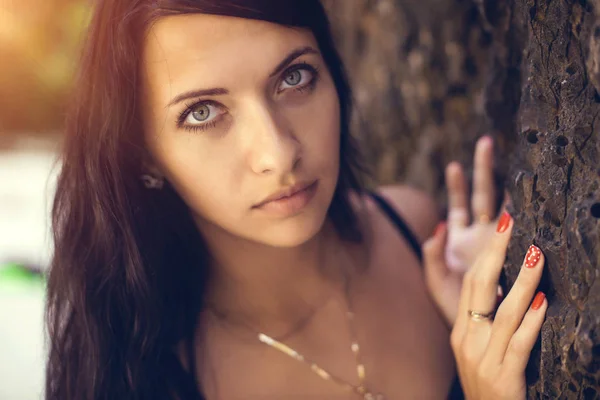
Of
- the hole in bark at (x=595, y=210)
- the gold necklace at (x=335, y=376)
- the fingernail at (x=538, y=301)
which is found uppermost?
the hole in bark at (x=595, y=210)

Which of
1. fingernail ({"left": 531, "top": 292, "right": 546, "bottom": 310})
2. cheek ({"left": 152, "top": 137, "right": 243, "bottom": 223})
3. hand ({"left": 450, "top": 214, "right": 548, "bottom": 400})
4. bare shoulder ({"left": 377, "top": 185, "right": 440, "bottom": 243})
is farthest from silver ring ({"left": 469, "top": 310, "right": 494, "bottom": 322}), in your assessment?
bare shoulder ({"left": 377, "top": 185, "right": 440, "bottom": 243})

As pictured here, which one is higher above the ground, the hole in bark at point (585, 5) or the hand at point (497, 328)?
the hole in bark at point (585, 5)

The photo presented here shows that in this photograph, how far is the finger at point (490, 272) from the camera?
1425mm

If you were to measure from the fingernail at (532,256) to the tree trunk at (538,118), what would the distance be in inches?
0.7

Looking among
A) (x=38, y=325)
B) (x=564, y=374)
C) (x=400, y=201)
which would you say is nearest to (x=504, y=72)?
(x=400, y=201)

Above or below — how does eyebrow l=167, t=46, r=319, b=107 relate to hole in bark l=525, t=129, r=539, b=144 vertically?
above

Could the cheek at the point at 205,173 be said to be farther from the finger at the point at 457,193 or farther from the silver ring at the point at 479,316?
the finger at the point at 457,193

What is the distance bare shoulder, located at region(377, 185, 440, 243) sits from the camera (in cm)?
222

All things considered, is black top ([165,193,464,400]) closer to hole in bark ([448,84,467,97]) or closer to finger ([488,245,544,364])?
finger ([488,245,544,364])

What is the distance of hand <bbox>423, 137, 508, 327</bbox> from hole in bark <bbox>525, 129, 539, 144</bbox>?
0.61 meters

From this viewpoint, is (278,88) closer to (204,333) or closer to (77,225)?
(77,225)

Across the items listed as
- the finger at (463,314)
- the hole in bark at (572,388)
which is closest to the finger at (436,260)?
the finger at (463,314)

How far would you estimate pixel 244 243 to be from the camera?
6.07ft

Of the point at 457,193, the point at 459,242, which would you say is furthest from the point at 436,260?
the point at 457,193
